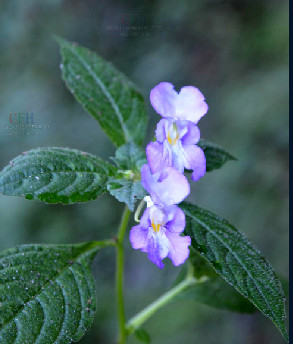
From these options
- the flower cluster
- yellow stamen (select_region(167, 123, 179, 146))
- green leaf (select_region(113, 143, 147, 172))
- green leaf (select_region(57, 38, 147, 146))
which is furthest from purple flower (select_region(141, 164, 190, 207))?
green leaf (select_region(57, 38, 147, 146))

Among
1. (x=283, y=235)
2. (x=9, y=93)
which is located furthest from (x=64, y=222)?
(x=283, y=235)

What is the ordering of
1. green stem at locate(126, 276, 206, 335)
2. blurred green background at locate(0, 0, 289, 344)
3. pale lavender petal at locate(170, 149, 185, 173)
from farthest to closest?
1. blurred green background at locate(0, 0, 289, 344)
2. green stem at locate(126, 276, 206, 335)
3. pale lavender petal at locate(170, 149, 185, 173)

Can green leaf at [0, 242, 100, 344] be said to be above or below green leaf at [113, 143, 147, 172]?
below

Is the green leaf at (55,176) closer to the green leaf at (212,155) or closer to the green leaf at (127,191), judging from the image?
the green leaf at (127,191)

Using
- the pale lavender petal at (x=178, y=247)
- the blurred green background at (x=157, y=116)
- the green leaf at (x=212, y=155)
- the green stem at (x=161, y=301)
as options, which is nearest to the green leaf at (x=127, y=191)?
the pale lavender petal at (x=178, y=247)

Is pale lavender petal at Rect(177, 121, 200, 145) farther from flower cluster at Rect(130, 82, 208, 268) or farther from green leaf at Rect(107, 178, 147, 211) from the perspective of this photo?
green leaf at Rect(107, 178, 147, 211)

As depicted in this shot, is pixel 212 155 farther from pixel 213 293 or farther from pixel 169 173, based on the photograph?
pixel 213 293
